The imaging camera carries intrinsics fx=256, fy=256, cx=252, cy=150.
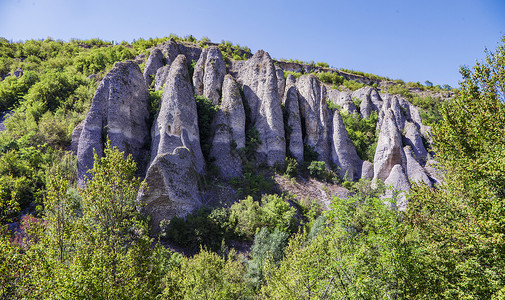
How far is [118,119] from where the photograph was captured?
2347 centimetres

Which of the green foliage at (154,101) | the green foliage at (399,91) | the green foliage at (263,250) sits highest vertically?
the green foliage at (399,91)

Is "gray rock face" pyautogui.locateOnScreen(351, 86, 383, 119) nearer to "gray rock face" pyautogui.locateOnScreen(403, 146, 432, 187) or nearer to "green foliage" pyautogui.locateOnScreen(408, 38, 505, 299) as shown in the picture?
"gray rock face" pyautogui.locateOnScreen(403, 146, 432, 187)

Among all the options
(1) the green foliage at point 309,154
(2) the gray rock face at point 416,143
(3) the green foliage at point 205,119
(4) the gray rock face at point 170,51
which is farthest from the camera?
(4) the gray rock face at point 170,51

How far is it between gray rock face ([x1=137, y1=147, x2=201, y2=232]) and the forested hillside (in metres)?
0.11

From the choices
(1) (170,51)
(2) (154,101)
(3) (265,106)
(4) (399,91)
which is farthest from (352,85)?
(2) (154,101)

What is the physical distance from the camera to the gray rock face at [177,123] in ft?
75.0

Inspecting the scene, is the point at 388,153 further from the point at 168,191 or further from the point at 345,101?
the point at 168,191

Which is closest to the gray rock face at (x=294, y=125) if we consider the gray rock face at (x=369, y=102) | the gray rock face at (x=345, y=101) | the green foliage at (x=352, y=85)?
the gray rock face at (x=345, y=101)

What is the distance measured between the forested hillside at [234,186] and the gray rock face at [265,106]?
0.21 m

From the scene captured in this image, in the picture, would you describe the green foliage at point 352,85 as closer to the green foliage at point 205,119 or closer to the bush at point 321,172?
the bush at point 321,172

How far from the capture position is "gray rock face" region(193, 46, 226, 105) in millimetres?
31734

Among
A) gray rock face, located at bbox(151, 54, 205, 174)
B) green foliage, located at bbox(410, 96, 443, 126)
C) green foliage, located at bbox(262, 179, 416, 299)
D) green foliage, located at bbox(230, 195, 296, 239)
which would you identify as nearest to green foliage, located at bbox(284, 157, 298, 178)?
green foliage, located at bbox(230, 195, 296, 239)

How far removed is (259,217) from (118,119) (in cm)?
1552

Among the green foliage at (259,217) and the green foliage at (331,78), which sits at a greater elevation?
the green foliage at (331,78)
